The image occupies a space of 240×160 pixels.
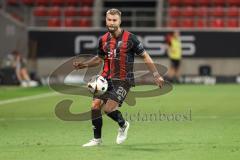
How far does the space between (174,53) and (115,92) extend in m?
20.8

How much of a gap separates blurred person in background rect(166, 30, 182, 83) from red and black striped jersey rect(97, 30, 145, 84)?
799 inches

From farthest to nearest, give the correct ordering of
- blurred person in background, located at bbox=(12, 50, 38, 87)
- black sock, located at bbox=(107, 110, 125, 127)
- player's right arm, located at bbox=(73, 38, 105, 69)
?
blurred person in background, located at bbox=(12, 50, 38, 87)
player's right arm, located at bbox=(73, 38, 105, 69)
black sock, located at bbox=(107, 110, 125, 127)

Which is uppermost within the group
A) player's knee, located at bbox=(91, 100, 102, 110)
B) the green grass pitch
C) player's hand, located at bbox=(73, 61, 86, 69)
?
player's hand, located at bbox=(73, 61, 86, 69)

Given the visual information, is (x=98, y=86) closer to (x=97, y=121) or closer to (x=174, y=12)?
(x=97, y=121)

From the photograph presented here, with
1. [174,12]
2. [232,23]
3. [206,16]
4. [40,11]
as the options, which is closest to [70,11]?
[40,11]

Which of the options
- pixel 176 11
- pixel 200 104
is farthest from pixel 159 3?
pixel 200 104

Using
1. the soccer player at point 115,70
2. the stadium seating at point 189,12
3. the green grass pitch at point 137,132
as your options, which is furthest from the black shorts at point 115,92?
the stadium seating at point 189,12

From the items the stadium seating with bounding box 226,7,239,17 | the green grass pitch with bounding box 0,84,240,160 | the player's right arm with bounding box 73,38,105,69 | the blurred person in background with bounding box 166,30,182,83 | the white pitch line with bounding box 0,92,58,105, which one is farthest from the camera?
the stadium seating with bounding box 226,7,239,17

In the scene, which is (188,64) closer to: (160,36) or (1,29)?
(160,36)

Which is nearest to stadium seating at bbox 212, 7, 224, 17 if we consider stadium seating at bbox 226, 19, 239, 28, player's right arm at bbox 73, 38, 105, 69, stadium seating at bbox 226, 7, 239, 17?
stadium seating at bbox 226, 7, 239, 17

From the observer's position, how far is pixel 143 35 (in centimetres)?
3284

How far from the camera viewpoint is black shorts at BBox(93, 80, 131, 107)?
36.1 ft

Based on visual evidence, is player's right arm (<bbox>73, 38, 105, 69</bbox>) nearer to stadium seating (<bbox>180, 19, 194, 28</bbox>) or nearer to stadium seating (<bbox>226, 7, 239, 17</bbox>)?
stadium seating (<bbox>180, 19, 194, 28</bbox>)

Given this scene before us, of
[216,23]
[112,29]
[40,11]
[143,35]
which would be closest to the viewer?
[112,29]
